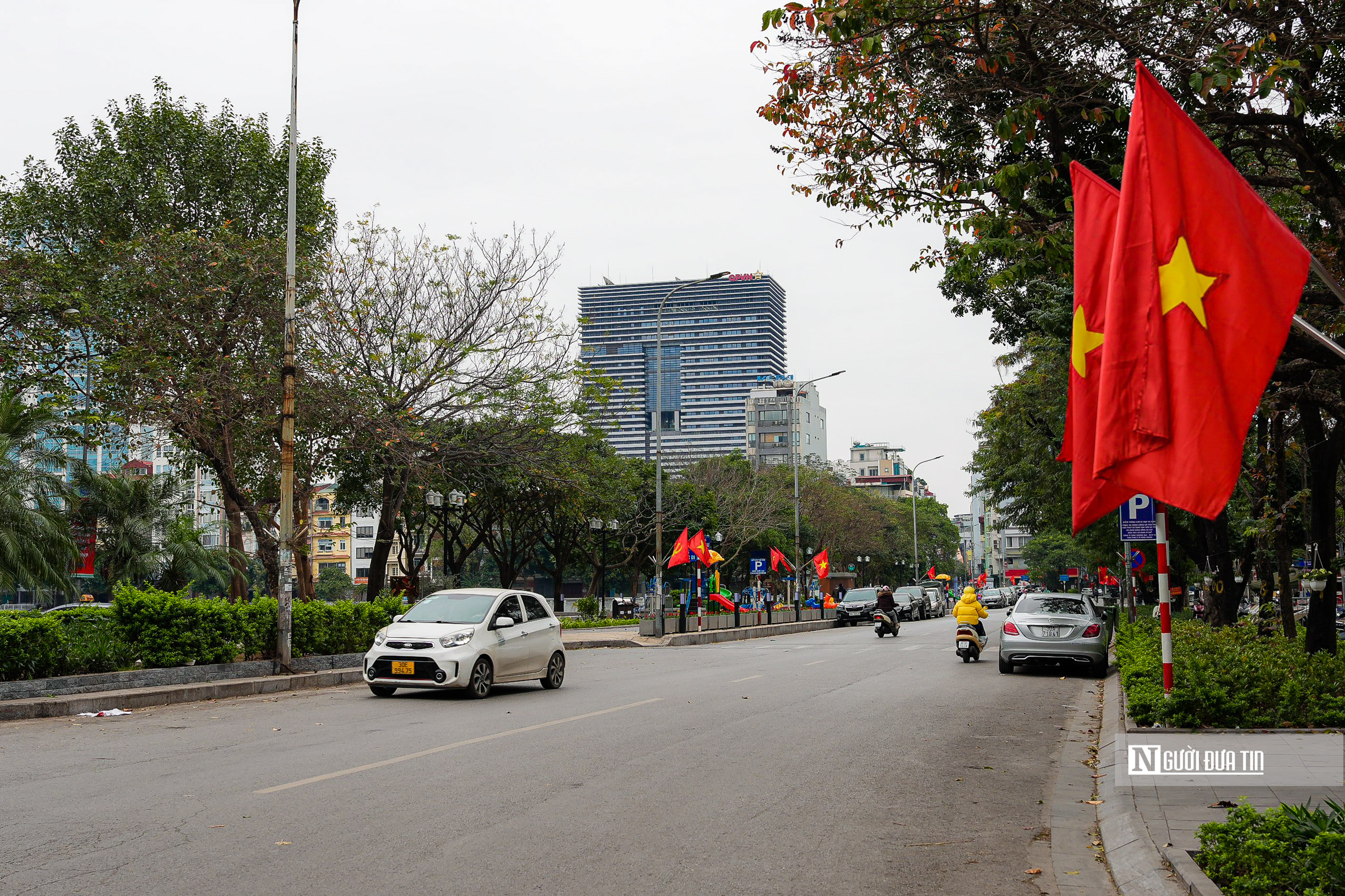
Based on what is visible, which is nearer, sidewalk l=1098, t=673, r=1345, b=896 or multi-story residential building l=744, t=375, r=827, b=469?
sidewalk l=1098, t=673, r=1345, b=896

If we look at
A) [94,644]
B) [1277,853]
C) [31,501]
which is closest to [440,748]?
[1277,853]

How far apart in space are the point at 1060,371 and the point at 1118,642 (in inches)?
243

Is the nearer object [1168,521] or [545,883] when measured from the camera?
[545,883]

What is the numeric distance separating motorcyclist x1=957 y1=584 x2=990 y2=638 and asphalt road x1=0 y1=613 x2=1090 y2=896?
7.15m

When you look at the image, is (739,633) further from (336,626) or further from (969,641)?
(336,626)

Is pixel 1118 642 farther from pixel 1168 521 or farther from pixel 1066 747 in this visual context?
pixel 1066 747

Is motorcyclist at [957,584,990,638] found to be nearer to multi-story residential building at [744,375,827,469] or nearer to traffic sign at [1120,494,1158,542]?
traffic sign at [1120,494,1158,542]

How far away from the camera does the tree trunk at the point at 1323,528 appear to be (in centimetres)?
1317

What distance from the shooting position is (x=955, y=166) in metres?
12.2

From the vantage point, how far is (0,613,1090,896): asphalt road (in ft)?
18.4

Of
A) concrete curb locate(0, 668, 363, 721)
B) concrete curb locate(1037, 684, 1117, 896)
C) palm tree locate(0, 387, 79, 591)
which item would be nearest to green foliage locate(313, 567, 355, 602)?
palm tree locate(0, 387, 79, 591)

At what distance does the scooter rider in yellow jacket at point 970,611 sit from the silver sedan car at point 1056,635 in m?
1.47

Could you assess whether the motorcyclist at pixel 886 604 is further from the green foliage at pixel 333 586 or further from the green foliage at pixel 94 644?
the green foliage at pixel 333 586

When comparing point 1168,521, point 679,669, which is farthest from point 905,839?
point 1168,521
